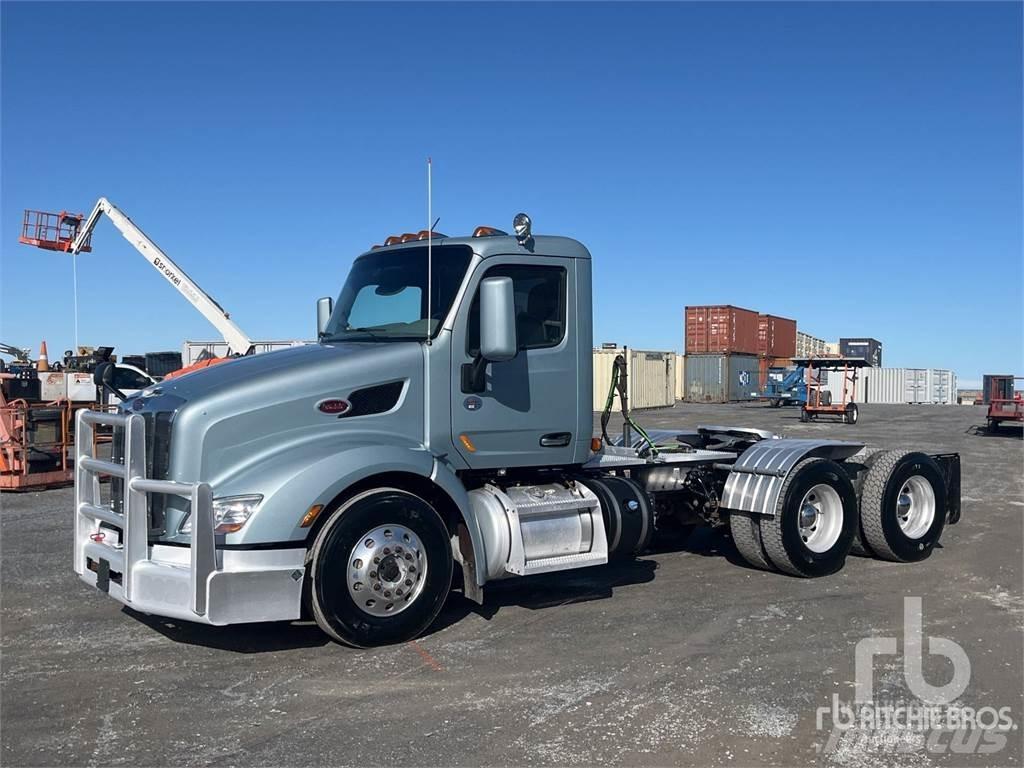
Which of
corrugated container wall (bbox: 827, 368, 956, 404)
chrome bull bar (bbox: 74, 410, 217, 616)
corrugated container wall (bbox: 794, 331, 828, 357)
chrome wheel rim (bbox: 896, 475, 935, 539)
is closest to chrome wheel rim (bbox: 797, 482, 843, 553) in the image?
chrome wheel rim (bbox: 896, 475, 935, 539)

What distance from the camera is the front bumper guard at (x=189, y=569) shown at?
5.09m

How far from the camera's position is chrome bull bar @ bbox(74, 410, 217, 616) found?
5070mm

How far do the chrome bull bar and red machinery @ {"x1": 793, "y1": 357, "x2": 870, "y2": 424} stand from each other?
96.6 ft

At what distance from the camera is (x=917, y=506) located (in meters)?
9.04

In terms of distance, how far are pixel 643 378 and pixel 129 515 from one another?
3734 centimetres

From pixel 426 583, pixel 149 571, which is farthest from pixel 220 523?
pixel 426 583

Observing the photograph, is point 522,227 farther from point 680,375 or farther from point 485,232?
point 680,375

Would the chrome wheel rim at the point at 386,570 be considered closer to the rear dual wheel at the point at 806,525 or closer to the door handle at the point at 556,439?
the door handle at the point at 556,439

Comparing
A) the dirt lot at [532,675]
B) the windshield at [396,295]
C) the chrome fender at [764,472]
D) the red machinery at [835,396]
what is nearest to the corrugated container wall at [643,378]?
the red machinery at [835,396]

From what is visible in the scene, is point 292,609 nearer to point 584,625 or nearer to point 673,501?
point 584,625

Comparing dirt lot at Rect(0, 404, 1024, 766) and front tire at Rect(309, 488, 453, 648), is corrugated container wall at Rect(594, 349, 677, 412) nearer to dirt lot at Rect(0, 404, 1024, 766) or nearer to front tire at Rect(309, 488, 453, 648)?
dirt lot at Rect(0, 404, 1024, 766)

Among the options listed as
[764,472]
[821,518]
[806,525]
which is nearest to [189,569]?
[764,472]

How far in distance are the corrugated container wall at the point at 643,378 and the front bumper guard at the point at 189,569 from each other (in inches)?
1327

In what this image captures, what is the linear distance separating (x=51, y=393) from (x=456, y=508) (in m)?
14.8
